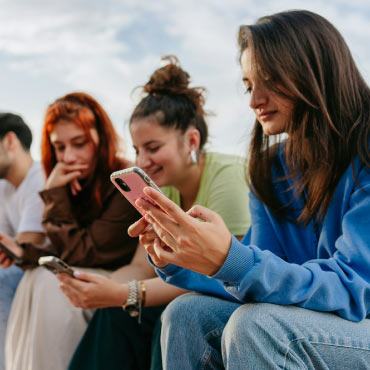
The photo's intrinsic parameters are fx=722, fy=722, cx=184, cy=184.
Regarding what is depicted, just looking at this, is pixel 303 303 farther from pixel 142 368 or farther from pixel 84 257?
pixel 84 257

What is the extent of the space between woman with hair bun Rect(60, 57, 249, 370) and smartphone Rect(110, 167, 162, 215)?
0.67 metres

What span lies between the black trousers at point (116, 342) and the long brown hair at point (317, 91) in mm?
814

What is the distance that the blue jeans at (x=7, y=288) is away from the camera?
287 centimetres

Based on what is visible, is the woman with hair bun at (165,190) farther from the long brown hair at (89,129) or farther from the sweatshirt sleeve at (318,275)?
the sweatshirt sleeve at (318,275)

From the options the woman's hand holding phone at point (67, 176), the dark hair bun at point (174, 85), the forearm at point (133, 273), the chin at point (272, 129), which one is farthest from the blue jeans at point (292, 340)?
the woman's hand holding phone at point (67, 176)

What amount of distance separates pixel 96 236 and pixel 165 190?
0.31 m

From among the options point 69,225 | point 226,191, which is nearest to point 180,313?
point 226,191

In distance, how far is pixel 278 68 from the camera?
1.77m

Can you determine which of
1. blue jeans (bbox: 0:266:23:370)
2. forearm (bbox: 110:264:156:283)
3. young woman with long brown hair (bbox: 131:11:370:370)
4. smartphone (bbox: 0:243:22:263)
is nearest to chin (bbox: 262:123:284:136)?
young woman with long brown hair (bbox: 131:11:370:370)

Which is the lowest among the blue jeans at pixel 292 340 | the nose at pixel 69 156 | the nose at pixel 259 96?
the blue jeans at pixel 292 340

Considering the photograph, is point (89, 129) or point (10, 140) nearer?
point (89, 129)

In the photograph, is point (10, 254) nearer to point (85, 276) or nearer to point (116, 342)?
point (85, 276)

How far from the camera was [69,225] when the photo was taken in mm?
2771

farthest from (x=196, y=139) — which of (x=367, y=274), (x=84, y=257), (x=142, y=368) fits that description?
(x=367, y=274)
